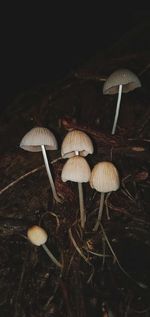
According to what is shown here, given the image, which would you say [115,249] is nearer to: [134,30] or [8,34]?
[134,30]

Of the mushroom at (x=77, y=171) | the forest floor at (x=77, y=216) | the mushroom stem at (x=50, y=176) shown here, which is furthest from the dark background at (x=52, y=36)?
the mushroom at (x=77, y=171)

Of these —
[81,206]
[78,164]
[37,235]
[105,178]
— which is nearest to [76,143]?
[78,164]

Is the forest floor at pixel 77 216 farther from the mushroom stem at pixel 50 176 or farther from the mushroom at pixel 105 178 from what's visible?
the mushroom at pixel 105 178

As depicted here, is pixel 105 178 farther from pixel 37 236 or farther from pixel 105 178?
pixel 37 236

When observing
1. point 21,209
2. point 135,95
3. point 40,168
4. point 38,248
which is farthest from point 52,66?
point 38,248

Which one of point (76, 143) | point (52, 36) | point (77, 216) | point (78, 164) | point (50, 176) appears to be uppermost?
point (52, 36)

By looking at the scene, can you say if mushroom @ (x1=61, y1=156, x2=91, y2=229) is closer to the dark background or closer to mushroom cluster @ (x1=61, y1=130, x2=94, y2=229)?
mushroom cluster @ (x1=61, y1=130, x2=94, y2=229)

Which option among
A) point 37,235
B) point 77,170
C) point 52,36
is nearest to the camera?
point 37,235
